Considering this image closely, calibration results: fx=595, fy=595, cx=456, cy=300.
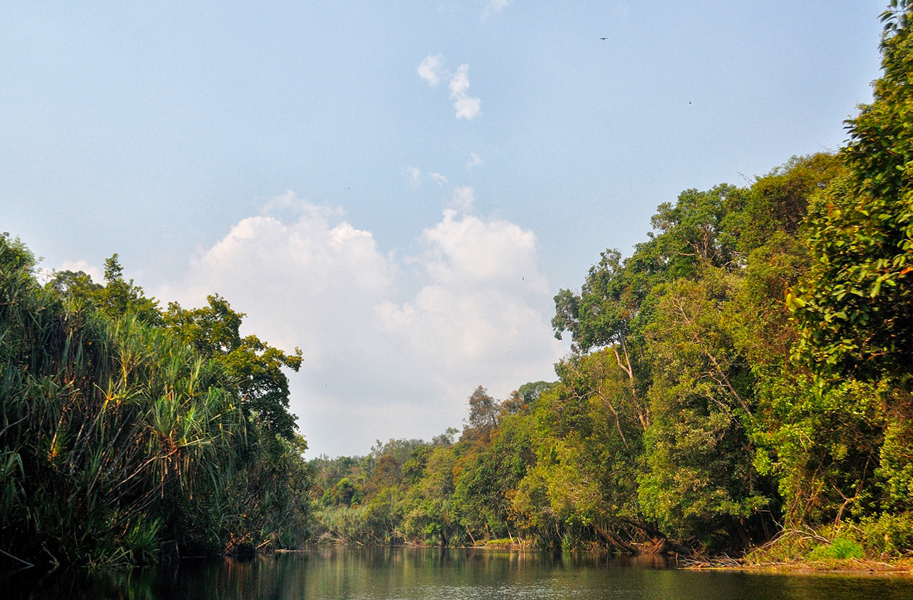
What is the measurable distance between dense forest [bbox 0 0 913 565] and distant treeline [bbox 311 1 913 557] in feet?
0.25

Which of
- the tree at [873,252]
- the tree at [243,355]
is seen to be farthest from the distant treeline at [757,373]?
the tree at [243,355]

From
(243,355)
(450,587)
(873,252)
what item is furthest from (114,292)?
(873,252)

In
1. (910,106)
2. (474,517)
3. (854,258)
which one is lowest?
(474,517)

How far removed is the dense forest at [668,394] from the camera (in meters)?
9.23

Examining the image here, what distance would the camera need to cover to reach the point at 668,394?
2497 centimetres

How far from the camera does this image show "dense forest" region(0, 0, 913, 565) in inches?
363

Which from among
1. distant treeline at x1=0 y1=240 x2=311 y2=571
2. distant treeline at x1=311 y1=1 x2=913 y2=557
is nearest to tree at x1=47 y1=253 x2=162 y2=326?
distant treeline at x1=0 y1=240 x2=311 y2=571

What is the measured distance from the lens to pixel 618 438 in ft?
116

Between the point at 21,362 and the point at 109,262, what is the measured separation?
54.8ft

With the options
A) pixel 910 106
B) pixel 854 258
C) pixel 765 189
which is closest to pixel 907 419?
pixel 854 258

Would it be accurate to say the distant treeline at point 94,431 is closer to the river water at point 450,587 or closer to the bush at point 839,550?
the river water at point 450,587

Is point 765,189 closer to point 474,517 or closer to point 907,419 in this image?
point 907,419

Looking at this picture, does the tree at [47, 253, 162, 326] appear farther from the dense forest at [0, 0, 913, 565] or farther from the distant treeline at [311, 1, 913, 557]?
the distant treeline at [311, 1, 913, 557]

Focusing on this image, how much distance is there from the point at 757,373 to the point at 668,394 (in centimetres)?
502
